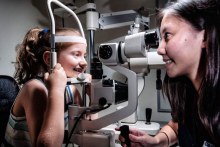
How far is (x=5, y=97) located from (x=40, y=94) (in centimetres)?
36

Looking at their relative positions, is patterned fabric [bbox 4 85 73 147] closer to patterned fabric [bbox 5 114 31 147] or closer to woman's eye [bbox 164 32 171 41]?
patterned fabric [bbox 5 114 31 147]

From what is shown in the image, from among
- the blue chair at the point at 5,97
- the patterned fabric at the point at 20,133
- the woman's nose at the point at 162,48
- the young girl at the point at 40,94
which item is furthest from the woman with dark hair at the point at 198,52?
the blue chair at the point at 5,97

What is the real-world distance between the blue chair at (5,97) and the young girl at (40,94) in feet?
0.18

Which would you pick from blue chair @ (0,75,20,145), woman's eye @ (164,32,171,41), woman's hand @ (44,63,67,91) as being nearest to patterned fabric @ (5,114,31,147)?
blue chair @ (0,75,20,145)

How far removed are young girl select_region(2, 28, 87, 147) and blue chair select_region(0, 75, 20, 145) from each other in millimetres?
55

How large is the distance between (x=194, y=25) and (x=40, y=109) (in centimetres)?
65

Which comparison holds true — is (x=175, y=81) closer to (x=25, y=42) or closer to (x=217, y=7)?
(x=217, y=7)

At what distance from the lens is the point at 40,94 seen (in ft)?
2.84

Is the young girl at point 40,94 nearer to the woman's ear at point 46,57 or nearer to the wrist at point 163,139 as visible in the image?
the woman's ear at point 46,57

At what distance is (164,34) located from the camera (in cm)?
78

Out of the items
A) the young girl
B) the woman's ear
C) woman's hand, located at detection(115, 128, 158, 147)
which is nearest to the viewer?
the young girl

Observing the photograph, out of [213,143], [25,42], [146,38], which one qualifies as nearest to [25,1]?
[25,42]

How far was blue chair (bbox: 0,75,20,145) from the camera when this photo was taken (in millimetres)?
1058

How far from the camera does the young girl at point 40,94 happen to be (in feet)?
2.39
